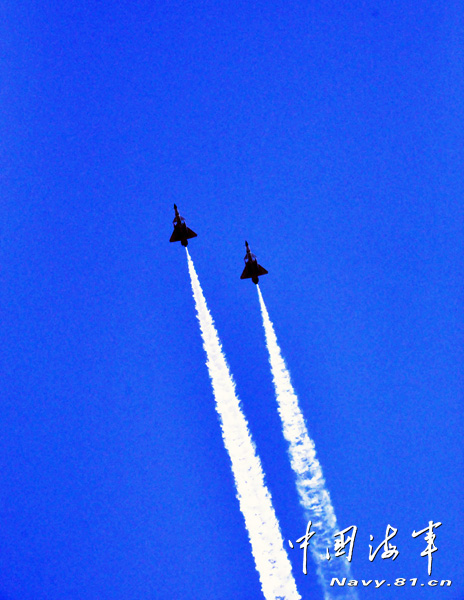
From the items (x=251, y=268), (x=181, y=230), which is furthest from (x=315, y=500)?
(x=181, y=230)

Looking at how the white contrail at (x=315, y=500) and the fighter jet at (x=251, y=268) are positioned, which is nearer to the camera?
the fighter jet at (x=251, y=268)

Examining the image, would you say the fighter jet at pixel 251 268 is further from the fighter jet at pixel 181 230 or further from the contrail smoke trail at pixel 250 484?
the contrail smoke trail at pixel 250 484

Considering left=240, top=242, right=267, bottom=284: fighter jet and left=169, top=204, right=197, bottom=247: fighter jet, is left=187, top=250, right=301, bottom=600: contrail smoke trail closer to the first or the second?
left=169, top=204, right=197, bottom=247: fighter jet

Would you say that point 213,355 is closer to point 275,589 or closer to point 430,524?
point 275,589

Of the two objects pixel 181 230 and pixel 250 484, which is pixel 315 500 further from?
pixel 181 230

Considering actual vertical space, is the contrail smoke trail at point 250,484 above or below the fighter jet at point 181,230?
below

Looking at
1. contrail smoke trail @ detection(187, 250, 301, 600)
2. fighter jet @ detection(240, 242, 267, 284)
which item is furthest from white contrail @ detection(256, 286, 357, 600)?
fighter jet @ detection(240, 242, 267, 284)

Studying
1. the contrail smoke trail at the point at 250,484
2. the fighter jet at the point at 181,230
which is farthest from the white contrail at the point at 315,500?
the fighter jet at the point at 181,230

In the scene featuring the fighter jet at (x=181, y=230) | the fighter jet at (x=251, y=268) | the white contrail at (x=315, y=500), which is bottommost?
the white contrail at (x=315, y=500)
